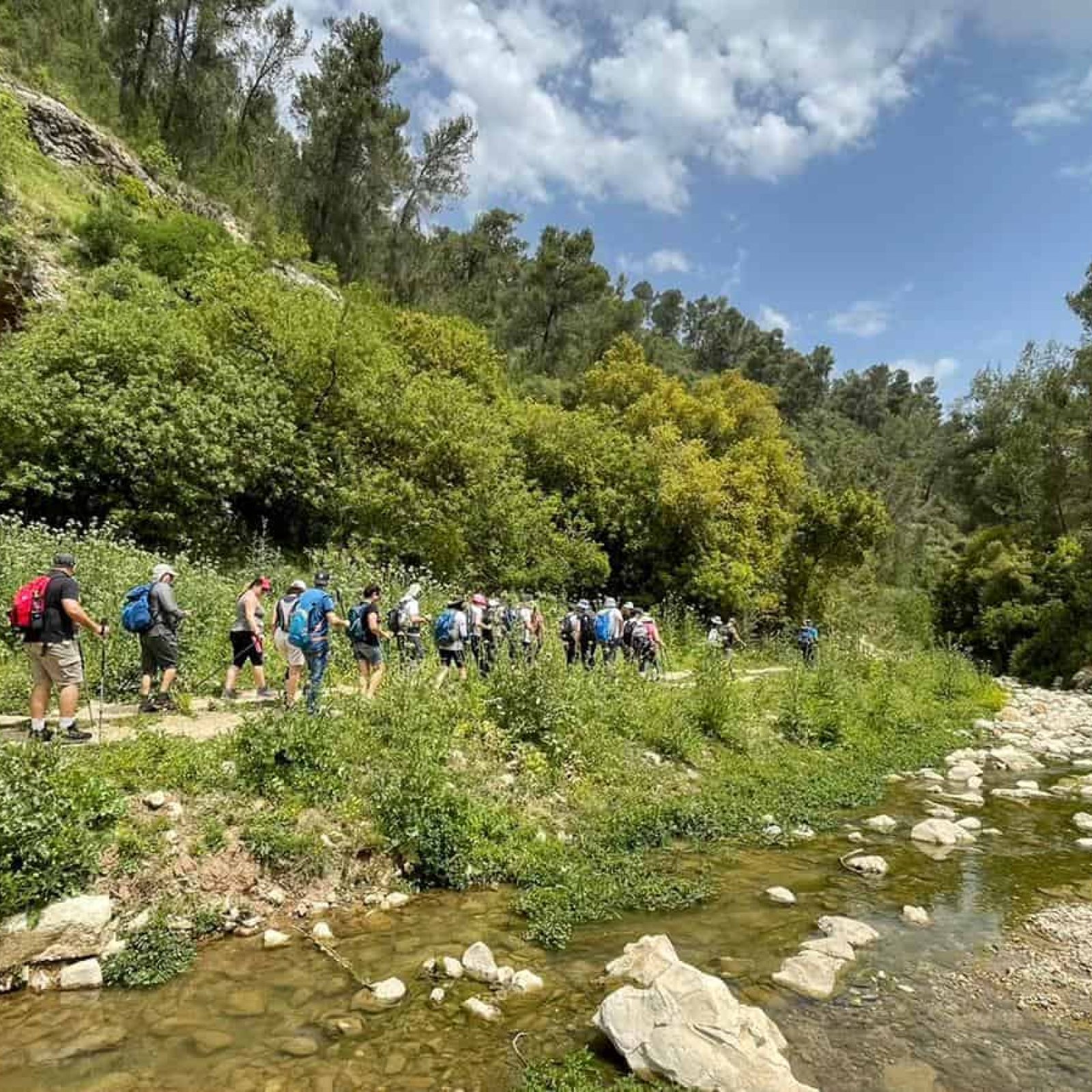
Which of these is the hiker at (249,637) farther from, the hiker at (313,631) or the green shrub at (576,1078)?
the green shrub at (576,1078)

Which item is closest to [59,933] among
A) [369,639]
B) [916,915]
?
[369,639]

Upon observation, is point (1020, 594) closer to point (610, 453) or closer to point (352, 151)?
point (610, 453)

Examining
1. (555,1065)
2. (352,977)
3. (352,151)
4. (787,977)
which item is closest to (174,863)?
(352,977)

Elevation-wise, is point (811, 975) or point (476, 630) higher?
point (476, 630)

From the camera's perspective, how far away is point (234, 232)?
4053 cm

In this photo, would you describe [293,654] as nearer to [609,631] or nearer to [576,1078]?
[576,1078]

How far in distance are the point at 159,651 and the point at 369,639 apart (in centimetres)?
311

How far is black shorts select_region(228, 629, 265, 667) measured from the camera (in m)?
12.5

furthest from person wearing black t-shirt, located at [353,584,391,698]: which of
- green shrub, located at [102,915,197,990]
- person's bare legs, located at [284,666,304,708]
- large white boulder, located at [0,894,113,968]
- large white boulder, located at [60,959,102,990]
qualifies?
large white boulder, located at [60,959,102,990]

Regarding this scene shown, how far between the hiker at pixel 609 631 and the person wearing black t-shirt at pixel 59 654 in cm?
1130

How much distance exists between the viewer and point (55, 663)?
919 centimetres

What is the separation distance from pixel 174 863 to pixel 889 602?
48172 millimetres

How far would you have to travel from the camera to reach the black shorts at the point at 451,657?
14.5 metres

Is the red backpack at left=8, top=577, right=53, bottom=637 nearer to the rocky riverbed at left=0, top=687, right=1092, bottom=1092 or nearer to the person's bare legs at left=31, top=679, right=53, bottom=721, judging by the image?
the person's bare legs at left=31, top=679, right=53, bottom=721
